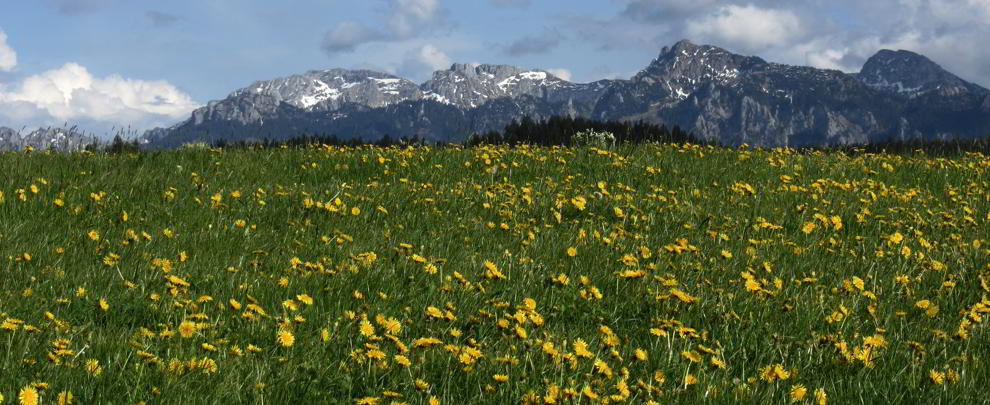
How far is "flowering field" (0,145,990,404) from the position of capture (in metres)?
3.61

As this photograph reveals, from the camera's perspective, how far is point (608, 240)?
671 centimetres

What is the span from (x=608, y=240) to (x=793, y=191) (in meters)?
4.33

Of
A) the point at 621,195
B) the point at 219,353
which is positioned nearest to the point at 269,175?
the point at 621,195

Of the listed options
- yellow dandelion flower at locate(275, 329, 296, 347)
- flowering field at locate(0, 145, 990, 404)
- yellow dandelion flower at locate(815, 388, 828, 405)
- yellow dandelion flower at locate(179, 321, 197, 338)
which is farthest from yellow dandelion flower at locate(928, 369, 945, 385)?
yellow dandelion flower at locate(179, 321, 197, 338)

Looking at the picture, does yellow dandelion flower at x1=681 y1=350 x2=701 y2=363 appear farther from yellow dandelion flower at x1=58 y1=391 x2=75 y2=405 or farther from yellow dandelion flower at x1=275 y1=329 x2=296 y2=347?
yellow dandelion flower at x1=58 y1=391 x2=75 y2=405

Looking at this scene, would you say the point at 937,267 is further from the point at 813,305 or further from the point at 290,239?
the point at 290,239

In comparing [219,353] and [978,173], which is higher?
[978,173]

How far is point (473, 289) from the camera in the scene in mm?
5180

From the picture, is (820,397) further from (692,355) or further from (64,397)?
(64,397)

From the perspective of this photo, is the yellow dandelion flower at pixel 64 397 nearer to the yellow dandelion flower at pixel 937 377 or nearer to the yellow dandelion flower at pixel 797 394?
the yellow dandelion flower at pixel 797 394

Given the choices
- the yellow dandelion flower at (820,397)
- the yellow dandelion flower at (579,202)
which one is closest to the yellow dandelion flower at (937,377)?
the yellow dandelion flower at (820,397)

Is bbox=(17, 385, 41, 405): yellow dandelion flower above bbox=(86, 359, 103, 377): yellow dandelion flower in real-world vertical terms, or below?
above

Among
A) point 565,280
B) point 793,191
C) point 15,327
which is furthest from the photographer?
point 793,191

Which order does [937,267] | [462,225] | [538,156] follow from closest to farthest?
1. [937,267]
2. [462,225]
3. [538,156]
